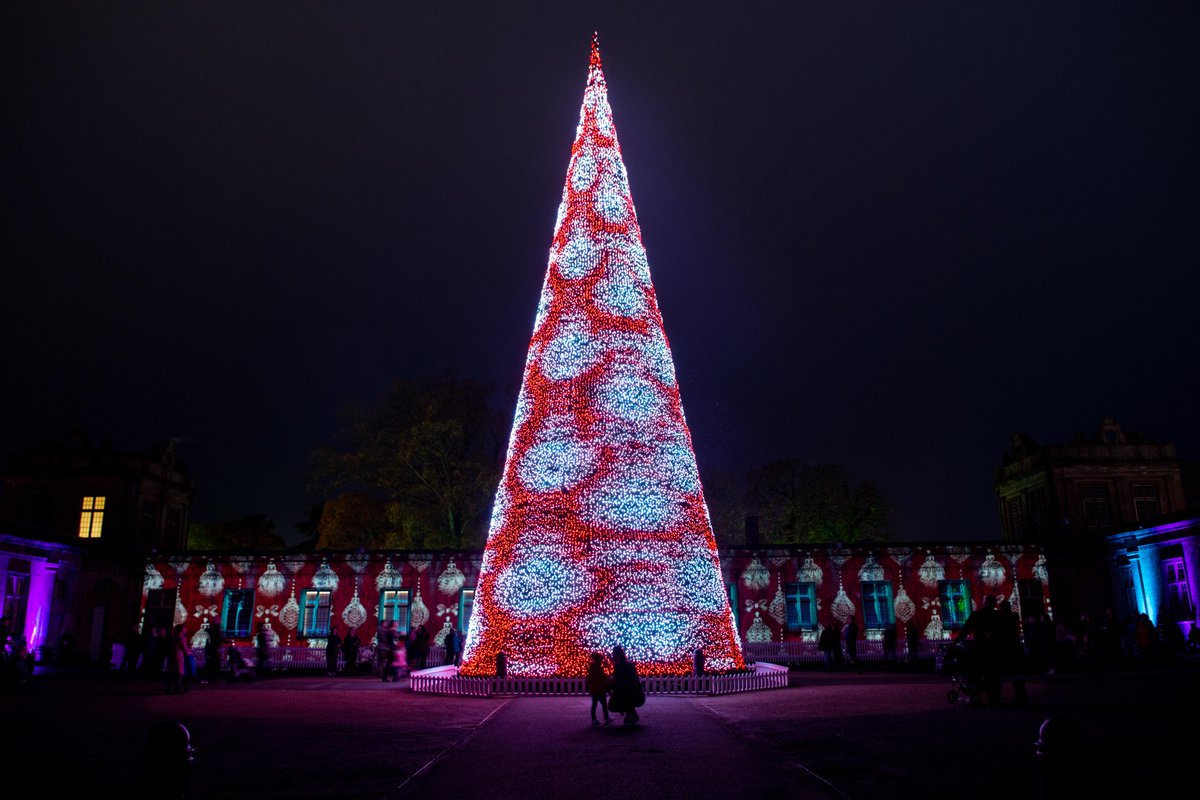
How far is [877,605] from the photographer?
32.0 meters

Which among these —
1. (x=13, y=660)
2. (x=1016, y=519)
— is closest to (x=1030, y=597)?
(x=1016, y=519)

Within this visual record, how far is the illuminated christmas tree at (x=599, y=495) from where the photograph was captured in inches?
584

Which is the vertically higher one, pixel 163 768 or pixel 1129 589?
pixel 1129 589

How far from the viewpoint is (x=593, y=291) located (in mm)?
16469

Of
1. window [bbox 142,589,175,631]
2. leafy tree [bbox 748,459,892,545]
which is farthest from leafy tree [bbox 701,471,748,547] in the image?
window [bbox 142,589,175,631]

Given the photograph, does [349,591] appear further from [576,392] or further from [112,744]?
[112,744]

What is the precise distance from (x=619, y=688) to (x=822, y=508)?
3916 cm

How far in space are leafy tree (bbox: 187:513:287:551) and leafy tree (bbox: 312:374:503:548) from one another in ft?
69.8

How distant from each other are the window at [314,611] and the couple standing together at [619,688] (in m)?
22.8

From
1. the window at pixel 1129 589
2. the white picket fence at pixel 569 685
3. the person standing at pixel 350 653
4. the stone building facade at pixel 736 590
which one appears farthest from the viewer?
the window at pixel 1129 589

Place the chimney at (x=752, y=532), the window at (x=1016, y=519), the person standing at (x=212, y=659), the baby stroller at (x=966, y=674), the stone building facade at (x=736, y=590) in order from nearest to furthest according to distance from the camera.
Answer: the baby stroller at (x=966, y=674) < the person standing at (x=212, y=659) < the stone building facade at (x=736, y=590) < the chimney at (x=752, y=532) < the window at (x=1016, y=519)

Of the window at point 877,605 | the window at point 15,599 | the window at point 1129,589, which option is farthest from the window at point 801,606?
the window at point 15,599

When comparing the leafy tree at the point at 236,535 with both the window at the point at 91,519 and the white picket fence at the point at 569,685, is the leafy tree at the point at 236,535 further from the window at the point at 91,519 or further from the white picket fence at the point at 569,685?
the white picket fence at the point at 569,685

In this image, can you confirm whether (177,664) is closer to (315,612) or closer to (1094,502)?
(315,612)
